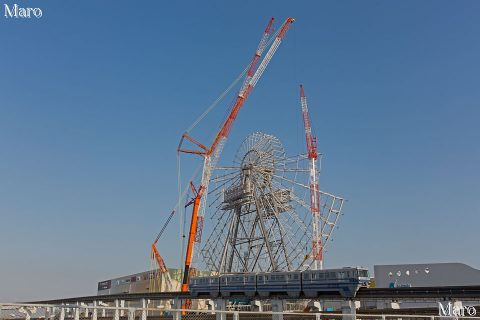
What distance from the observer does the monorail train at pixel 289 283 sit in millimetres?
45312

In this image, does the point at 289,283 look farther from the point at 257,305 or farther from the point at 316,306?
the point at 316,306

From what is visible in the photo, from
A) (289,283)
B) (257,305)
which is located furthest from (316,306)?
(289,283)

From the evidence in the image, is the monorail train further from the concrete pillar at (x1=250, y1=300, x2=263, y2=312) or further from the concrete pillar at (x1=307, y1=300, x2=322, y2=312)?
the concrete pillar at (x1=307, y1=300, x2=322, y2=312)

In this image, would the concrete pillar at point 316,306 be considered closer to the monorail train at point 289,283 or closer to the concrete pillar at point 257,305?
the concrete pillar at point 257,305

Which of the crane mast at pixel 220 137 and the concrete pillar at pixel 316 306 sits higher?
the crane mast at pixel 220 137

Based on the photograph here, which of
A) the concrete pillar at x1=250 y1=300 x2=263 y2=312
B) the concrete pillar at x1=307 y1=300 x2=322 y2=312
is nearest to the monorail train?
the concrete pillar at x1=250 y1=300 x2=263 y2=312

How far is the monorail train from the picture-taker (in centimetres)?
4531

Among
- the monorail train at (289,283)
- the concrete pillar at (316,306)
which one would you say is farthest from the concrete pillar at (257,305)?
the concrete pillar at (316,306)

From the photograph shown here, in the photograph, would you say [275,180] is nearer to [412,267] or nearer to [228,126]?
[228,126]

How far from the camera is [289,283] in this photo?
5122 centimetres

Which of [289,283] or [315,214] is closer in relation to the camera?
[289,283]

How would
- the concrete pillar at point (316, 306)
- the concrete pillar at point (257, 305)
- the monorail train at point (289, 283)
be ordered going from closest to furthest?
the monorail train at point (289, 283)
the concrete pillar at point (257, 305)
the concrete pillar at point (316, 306)

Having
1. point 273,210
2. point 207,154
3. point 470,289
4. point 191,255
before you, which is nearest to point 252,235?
point 273,210

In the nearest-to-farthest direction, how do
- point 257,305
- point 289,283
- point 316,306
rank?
point 289,283, point 257,305, point 316,306
